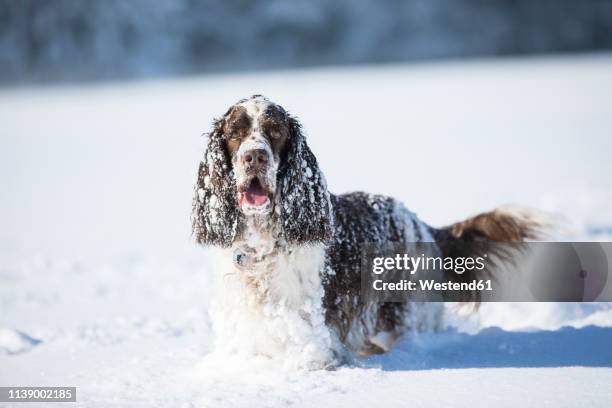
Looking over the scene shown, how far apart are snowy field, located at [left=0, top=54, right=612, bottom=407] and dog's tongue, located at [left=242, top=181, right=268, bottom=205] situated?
0.62 metres

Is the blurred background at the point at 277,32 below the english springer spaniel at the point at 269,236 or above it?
above

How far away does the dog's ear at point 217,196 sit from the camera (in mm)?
4012

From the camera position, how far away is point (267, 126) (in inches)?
156

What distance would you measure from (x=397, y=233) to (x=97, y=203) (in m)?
8.59

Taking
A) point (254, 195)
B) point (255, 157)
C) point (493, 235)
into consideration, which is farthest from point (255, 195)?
point (493, 235)

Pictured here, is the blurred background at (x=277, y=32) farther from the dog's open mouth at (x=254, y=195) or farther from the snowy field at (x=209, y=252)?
the dog's open mouth at (x=254, y=195)

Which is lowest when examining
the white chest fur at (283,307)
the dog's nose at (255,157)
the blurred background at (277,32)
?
the white chest fur at (283,307)

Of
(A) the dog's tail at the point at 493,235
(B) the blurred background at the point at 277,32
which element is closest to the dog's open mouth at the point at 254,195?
(A) the dog's tail at the point at 493,235

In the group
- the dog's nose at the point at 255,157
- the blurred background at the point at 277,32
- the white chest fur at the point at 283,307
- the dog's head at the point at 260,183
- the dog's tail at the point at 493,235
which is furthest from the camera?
the blurred background at the point at 277,32

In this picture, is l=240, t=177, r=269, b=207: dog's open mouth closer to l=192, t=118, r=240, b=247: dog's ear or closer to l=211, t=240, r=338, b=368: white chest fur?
l=192, t=118, r=240, b=247: dog's ear

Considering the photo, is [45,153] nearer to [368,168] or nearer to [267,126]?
[368,168]

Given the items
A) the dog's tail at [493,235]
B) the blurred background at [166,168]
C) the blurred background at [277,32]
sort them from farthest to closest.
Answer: the blurred background at [277,32], the dog's tail at [493,235], the blurred background at [166,168]

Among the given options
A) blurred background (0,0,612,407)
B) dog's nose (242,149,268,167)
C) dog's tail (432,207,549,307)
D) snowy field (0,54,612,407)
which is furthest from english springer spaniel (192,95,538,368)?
dog's tail (432,207,549,307)

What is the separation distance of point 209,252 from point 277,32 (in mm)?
51013
